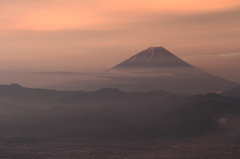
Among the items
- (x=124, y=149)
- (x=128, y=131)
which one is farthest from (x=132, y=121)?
(x=124, y=149)

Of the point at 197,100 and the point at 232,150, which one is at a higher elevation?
the point at 197,100

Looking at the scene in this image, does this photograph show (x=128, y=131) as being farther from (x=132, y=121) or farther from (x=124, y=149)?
(x=124, y=149)

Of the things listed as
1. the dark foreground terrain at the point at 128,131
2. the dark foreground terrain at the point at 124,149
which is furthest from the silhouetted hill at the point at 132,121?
the dark foreground terrain at the point at 124,149

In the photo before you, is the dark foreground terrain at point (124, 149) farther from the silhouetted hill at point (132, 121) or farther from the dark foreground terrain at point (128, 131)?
the silhouetted hill at point (132, 121)

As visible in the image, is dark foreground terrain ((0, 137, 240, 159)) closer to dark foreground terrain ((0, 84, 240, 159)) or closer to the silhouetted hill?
dark foreground terrain ((0, 84, 240, 159))

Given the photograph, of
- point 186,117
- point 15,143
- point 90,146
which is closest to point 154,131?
point 186,117

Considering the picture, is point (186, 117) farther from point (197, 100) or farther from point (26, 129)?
point (26, 129)

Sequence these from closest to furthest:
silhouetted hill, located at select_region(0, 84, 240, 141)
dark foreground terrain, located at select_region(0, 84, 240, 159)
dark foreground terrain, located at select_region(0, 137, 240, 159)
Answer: dark foreground terrain, located at select_region(0, 137, 240, 159) < dark foreground terrain, located at select_region(0, 84, 240, 159) < silhouetted hill, located at select_region(0, 84, 240, 141)

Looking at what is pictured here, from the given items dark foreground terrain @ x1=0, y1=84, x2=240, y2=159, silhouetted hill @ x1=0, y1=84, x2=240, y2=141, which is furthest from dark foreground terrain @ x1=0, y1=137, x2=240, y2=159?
silhouetted hill @ x1=0, y1=84, x2=240, y2=141
